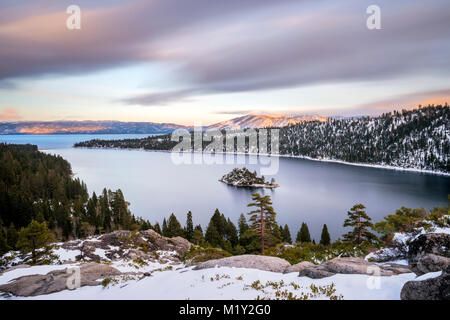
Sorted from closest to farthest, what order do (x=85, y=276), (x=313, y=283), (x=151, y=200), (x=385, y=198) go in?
1. (x=313, y=283)
2. (x=85, y=276)
3. (x=385, y=198)
4. (x=151, y=200)

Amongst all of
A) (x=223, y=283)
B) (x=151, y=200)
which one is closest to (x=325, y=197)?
(x=151, y=200)

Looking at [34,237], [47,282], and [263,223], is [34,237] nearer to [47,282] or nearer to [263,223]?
[47,282]

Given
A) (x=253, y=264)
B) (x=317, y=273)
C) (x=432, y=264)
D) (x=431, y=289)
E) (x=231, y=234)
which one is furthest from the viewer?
(x=231, y=234)

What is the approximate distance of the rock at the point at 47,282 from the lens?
15031 mm

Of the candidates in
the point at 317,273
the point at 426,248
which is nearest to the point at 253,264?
the point at 317,273

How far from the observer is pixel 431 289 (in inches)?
324

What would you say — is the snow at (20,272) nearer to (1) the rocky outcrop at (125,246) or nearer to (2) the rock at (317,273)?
(1) the rocky outcrop at (125,246)

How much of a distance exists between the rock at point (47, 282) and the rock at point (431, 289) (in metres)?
17.0

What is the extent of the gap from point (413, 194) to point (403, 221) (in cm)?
11456

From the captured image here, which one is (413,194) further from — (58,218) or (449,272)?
(58,218)

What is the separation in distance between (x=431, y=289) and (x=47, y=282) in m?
20.7

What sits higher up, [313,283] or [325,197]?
[313,283]

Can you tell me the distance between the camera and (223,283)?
40.6 ft

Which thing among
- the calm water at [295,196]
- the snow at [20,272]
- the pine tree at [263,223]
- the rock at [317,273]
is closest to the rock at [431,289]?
the rock at [317,273]
